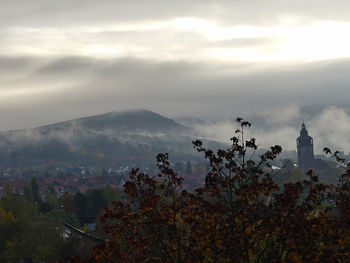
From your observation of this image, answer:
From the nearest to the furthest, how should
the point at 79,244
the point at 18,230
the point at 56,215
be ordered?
1. the point at 79,244
2. the point at 18,230
3. the point at 56,215

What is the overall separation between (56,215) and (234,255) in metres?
102

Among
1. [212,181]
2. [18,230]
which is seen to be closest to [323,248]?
[212,181]

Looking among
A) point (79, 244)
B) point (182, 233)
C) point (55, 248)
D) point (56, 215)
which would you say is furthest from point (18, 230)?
point (182, 233)

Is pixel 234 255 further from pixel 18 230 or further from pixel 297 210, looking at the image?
pixel 18 230

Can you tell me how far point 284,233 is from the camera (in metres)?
25.9

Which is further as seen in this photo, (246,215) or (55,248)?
(55,248)

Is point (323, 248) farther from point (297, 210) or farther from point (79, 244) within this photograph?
point (79, 244)

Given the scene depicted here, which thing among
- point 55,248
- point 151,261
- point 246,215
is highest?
point 246,215

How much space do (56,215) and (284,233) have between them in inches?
4020

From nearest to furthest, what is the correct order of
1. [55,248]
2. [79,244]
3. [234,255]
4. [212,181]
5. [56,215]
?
[234,255]
[212,181]
[79,244]
[55,248]
[56,215]

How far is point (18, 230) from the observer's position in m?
92.2

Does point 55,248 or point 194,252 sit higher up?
point 194,252

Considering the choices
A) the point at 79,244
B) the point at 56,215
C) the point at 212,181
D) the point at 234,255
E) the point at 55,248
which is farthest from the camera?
the point at 56,215

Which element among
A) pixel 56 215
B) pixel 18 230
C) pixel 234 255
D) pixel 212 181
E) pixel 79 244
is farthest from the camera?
pixel 56 215
